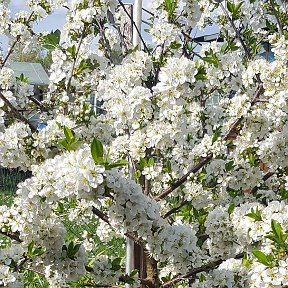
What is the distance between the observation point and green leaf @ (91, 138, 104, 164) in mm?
1812

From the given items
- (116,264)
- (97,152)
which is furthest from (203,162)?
(97,152)

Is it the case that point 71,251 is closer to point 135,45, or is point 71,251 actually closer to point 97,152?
point 97,152

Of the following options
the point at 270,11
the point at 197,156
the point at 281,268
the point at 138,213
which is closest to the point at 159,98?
the point at 197,156

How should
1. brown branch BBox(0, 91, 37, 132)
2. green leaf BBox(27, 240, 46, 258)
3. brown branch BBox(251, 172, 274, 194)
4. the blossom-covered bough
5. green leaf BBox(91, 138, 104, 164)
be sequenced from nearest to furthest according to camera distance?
green leaf BBox(91, 138, 104, 164), the blossom-covered bough, green leaf BBox(27, 240, 46, 258), brown branch BBox(0, 91, 37, 132), brown branch BBox(251, 172, 274, 194)

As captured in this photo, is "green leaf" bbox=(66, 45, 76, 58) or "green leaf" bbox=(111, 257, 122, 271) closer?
"green leaf" bbox=(111, 257, 122, 271)

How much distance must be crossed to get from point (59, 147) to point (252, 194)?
1310 mm

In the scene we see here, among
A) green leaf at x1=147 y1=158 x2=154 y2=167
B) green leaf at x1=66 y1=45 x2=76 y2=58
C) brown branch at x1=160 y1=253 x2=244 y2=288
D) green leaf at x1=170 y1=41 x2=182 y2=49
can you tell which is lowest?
brown branch at x1=160 y1=253 x2=244 y2=288

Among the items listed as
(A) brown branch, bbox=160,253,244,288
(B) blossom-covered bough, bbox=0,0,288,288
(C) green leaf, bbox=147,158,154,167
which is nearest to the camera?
(B) blossom-covered bough, bbox=0,0,288,288

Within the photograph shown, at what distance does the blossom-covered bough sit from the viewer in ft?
6.60

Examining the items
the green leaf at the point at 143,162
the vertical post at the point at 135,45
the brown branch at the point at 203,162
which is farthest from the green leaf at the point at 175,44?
the green leaf at the point at 143,162

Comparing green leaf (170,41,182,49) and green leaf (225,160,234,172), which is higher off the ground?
green leaf (170,41,182,49)

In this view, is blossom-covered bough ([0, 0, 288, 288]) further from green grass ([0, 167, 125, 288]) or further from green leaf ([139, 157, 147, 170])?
green grass ([0, 167, 125, 288])

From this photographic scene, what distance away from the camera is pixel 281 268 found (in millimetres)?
1878

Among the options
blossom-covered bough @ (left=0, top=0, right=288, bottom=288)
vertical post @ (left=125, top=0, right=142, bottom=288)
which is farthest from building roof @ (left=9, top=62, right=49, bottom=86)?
vertical post @ (left=125, top=0, right=142, bottom=288)
